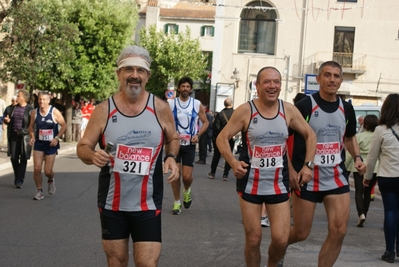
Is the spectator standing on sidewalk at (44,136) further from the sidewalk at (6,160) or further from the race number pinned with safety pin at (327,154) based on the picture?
the race number pinned with safety pin at (327,154)

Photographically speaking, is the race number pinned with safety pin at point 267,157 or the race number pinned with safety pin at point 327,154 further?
the race number pinned with safety pin at point 327,154

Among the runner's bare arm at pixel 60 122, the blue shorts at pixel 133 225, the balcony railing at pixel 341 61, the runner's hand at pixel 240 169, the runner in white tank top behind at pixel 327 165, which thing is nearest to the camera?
the blue shorts at pixel 133 225

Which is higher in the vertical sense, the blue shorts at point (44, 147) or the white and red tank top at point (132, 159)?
the white and red tank top at point (132, 159)

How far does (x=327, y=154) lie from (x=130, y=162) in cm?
245

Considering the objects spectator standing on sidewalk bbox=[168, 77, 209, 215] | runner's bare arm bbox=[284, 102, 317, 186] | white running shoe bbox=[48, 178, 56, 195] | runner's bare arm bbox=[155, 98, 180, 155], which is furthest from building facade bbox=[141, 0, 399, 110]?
runner's bare arm bbox=[155, 98, 180, 155]

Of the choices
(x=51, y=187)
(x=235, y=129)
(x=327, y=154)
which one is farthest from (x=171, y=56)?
(x=235, y=129)

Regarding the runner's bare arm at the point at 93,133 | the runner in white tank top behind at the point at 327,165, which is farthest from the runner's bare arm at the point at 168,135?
the runner in white tank top behind at the point at 327,165

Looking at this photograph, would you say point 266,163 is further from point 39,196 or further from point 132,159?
point 39,196

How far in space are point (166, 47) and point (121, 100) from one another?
59.7m

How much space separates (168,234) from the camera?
382 inches

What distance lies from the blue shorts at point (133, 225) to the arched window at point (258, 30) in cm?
3977

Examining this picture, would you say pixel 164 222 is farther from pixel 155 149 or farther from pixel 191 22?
pixel 191 22

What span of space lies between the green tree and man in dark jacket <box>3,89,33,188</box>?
4898 centimetres

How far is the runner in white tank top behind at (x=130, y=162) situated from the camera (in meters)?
5.32
